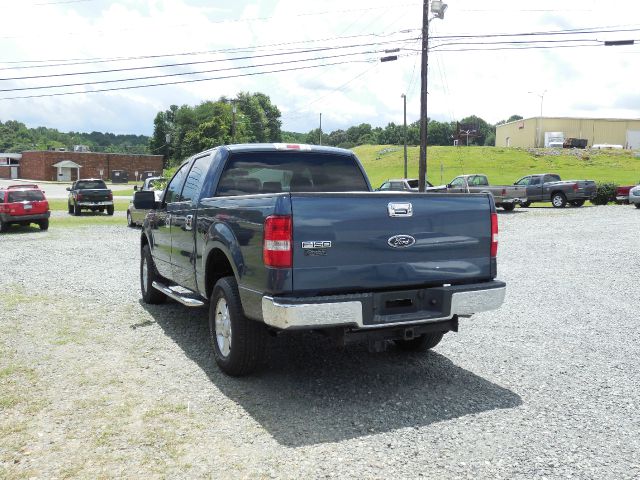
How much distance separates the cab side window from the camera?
24.0ft

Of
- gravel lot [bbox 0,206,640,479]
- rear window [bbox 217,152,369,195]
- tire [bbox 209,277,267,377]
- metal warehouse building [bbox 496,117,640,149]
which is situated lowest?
gravel lot [bbox 0,206,640,479]

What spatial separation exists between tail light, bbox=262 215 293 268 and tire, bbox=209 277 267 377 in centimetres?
84

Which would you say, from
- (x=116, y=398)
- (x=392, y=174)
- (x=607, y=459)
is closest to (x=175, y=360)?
(x=116, y=398)

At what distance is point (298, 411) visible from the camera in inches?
183

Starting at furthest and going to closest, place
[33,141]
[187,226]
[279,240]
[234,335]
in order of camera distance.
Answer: [33,141]
[187,226]
[234,335]
[279,240]

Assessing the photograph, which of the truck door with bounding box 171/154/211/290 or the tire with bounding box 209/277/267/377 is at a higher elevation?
the truck door with bounding box 171/154/211/290

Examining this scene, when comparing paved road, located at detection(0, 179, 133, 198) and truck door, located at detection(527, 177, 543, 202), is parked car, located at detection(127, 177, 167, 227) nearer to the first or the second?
truck door, located at detection(527, 177, 543, 202)

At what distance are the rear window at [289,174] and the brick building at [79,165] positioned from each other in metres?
96.2

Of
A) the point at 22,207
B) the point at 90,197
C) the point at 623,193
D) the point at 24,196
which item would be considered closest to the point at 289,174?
the point at 22,207

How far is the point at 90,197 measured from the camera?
3056 centimetres

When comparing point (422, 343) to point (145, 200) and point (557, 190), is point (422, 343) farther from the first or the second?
point (557, 190)

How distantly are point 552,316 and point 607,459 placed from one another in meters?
4.32

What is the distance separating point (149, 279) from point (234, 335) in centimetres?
367

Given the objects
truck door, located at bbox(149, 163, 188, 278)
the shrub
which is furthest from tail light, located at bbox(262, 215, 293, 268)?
the shrub
